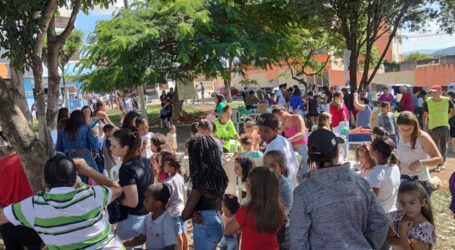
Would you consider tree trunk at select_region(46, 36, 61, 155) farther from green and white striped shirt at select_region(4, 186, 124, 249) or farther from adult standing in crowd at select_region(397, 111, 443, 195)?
adult standing in crowd at select_region(397, 111, 443, 195)

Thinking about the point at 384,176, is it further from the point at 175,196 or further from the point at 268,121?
the point at 175,196

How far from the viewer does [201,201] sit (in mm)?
3541

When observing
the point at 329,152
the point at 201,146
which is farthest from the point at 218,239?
the point at 329,152

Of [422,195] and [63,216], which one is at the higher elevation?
[63,216]

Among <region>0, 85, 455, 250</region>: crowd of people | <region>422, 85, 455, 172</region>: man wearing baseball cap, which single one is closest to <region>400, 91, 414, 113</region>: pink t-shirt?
<region>422, 85, 455, 172</region>: man wearing baseball cap

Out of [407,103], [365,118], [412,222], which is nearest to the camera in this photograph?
[412,222]

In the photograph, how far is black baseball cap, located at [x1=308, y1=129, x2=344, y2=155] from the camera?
252 cm

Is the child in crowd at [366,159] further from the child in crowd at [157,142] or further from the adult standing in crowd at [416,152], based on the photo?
the child in crowd at [157,142]

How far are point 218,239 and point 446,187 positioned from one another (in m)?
5.52

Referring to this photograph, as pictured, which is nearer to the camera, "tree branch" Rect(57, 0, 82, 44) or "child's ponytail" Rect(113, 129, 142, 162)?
"child's ponytail" Rect(113, 129, 142, 162)

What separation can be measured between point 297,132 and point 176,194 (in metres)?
2.83

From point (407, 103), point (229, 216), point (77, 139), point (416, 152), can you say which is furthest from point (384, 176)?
point (407, 103)

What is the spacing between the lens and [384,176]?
3.88 metres

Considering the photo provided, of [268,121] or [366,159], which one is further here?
[268,121]
